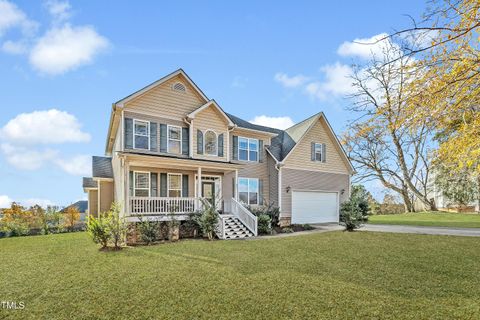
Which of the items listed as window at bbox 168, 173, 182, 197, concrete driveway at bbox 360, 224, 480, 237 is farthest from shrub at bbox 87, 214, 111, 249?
concrete driveway at bbox 360, 224, 480, 237

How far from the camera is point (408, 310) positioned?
4.62 metres

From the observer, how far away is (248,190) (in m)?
17.9

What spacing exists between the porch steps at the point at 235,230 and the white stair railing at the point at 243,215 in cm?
19

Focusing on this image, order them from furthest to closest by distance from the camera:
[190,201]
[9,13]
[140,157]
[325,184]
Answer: [325,184] → [190,201] → [140,157] → [9,13]

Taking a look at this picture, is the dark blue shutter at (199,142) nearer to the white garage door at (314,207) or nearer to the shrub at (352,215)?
the white garage door at (314,207)

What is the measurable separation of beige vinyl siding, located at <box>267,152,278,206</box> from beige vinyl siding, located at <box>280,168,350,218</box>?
45cm

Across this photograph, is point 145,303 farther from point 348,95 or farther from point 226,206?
point 226,206

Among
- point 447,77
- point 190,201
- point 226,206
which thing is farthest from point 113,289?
point 226,206

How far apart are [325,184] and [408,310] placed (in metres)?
15.7

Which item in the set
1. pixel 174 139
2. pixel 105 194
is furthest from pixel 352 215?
pixel 105 194

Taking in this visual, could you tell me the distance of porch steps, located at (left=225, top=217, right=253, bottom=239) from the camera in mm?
13805

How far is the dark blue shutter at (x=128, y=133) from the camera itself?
1349 cm

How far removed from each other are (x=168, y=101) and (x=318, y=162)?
35.7 feet

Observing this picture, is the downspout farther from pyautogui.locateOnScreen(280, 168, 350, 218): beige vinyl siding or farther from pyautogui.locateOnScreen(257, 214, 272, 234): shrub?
pyautogui.locateOnScreen(280, 168, 350, 218): beige vinyl siding
